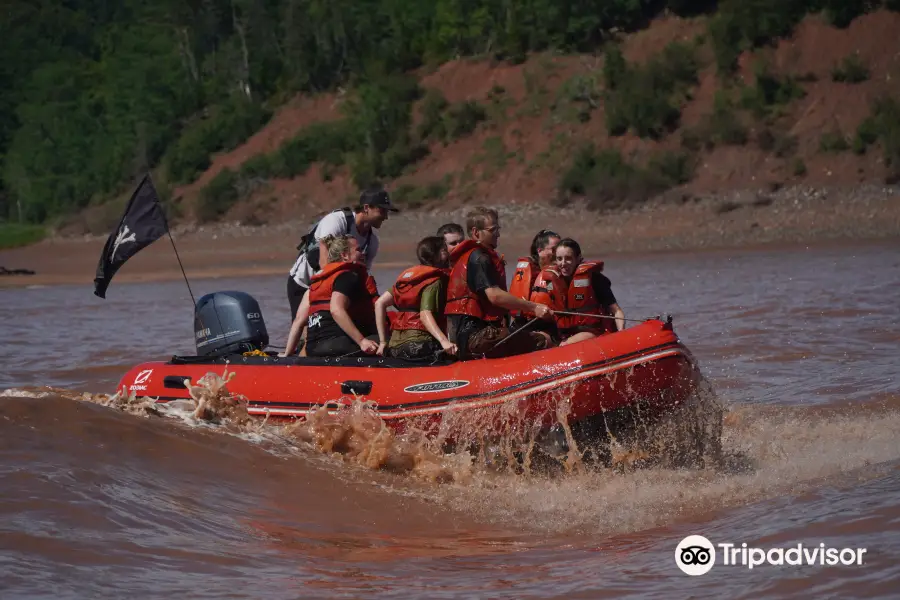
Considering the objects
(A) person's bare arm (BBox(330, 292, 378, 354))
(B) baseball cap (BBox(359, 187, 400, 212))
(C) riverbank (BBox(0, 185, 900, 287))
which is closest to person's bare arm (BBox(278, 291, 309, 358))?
(A) person's bare arm (BBox(330, 292, 378, 354))

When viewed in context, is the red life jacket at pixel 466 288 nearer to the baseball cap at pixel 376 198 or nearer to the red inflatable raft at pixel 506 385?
the red inflatable raft at pixel 506 385

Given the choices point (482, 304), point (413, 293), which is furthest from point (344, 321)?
point (482, 304)

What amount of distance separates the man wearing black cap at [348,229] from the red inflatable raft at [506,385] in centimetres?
104

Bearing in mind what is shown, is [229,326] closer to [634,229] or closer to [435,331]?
[435,331]

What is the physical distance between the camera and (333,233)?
891cm

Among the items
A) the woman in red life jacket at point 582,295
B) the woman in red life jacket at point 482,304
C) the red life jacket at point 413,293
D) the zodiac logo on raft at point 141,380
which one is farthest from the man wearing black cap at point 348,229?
the woman in red life jacket at point 582,295

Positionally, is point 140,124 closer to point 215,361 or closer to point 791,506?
point 215,361

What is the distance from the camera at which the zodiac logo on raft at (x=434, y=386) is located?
7730 mm

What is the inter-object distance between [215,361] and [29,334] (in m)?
8.39

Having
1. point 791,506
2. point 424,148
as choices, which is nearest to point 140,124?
point 424,148

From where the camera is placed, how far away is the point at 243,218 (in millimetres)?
35000

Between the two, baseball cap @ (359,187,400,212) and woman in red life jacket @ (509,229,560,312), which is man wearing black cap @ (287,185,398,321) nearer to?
baseball cap @ (359,187,400,212)

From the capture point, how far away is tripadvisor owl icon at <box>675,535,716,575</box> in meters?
5.25

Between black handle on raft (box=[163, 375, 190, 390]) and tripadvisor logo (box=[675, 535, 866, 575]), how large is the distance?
4277 mm
